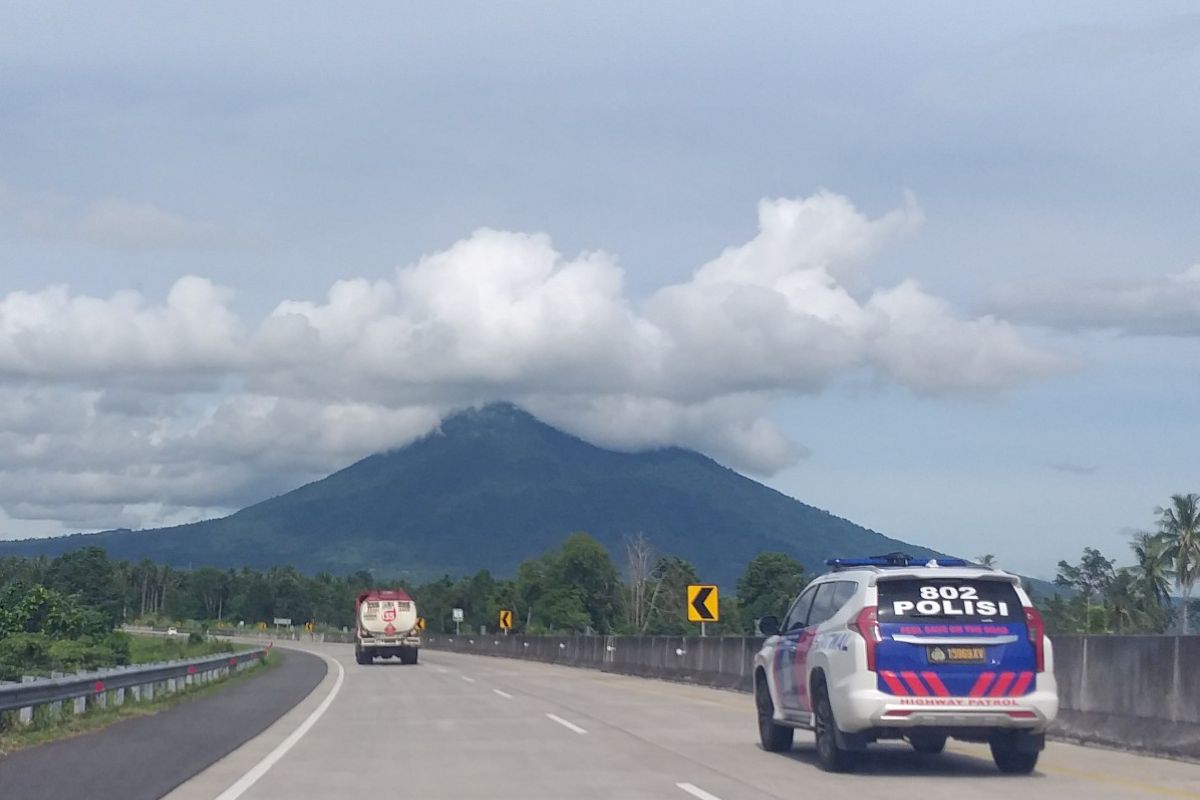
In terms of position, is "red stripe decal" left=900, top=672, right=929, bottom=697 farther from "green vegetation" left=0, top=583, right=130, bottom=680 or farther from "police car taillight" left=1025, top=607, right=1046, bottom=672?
"green vegetation" left=0, top=583, right=130, bottom=680

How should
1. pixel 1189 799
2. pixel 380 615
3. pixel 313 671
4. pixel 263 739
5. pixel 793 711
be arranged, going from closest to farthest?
pixel 1189 799, pixel 793 711, pixel 263 739, pixel 313 671, pixel 380 615

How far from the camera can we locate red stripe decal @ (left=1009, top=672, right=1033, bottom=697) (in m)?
14.3

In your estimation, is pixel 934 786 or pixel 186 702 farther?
pixel 186 702

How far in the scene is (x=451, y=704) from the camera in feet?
88.7

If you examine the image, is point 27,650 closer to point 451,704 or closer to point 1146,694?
→ point 451,704

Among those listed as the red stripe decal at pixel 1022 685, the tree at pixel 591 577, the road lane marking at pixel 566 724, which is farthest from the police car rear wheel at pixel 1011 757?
the tree at pixel 591 577

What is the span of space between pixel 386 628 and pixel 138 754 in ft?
127

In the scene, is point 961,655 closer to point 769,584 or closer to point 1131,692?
point 1131,692

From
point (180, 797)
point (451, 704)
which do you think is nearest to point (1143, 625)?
point (451, 704)

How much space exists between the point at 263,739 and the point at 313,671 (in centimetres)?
2749

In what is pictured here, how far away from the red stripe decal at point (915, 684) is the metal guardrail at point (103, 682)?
10008 mm

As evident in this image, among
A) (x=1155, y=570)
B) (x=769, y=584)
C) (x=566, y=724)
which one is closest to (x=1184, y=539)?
(x=1155, y=570)

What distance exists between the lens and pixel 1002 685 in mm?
14305

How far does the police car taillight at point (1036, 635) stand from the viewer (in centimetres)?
1451
